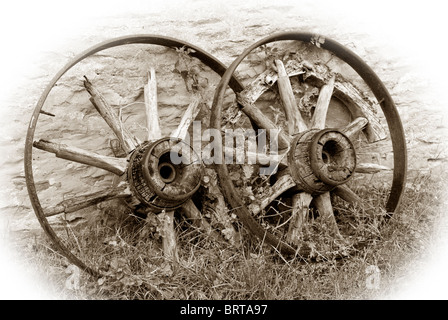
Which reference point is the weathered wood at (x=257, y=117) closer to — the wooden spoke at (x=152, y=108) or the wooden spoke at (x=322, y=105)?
the wooden spoke at (x=322, y=105)

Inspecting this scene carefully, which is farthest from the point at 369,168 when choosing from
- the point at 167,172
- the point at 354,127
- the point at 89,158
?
the point at 89,158

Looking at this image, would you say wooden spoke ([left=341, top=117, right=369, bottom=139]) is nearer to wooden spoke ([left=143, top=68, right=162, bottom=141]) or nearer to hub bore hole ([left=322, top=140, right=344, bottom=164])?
hub bore hole ([left=322, top=140, right=344, bottom=164])

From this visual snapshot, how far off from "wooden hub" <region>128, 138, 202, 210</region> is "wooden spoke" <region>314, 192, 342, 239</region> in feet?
2.84

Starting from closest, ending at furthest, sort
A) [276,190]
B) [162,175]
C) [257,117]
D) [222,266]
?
[222,266] → [162,175] → [276,190] → [257,117]

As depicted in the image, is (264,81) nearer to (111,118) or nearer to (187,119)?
(187,119)

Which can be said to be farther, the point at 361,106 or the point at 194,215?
the point at 361,106

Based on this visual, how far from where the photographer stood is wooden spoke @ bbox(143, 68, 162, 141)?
314 centimetres

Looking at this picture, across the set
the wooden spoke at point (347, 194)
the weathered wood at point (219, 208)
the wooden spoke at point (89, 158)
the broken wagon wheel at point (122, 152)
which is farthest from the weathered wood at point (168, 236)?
the wooden spoke at point (347, 194)

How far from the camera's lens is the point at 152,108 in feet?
10.4

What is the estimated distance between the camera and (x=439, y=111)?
3.98 meters

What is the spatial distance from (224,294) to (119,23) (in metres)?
1.89

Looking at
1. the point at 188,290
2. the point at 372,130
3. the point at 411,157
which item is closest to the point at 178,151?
the point at 188,290

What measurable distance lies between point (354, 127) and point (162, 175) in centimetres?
148

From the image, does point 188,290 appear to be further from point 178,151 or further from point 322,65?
point 322,65
